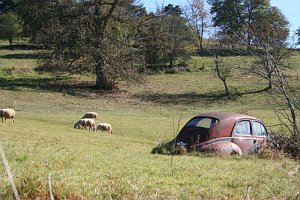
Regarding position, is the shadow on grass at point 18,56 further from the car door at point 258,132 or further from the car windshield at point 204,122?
the car door at point 258,132

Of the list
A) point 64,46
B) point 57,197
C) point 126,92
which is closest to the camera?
point 57,197

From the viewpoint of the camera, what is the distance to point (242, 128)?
16.0m

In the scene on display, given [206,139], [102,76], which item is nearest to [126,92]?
[102,76]

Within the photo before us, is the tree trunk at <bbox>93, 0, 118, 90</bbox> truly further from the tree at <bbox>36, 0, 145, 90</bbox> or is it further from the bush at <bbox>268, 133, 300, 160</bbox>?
the bush at <bbox>268, 133, 300, 160</bbox>

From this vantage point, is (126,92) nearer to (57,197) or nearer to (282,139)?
(282,139)

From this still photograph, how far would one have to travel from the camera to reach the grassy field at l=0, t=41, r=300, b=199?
5414 mm

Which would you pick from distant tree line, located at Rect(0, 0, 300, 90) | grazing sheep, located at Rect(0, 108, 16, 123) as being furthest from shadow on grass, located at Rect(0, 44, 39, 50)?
grazing sheep, located at Rect(0, 108, 16, 123)

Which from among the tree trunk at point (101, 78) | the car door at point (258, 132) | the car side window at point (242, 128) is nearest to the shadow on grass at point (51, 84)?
the tree trunk at point (101, 78)

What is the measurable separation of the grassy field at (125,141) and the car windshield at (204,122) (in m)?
1.11

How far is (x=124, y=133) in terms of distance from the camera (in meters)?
27.6

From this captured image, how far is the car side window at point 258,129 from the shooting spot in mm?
16344

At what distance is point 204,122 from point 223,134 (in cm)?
89

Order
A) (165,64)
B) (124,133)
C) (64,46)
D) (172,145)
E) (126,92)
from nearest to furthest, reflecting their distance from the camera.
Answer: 1. (172,145)
2. (124,133)
3. (64,46)
4. (126,92)
5. (165,64)

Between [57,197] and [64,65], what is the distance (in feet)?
159
